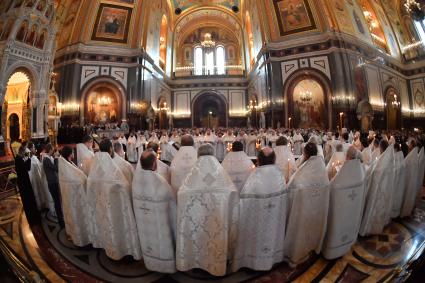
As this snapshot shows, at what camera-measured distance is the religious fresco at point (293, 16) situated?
19906 mm

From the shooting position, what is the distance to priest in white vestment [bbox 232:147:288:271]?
8.87ft

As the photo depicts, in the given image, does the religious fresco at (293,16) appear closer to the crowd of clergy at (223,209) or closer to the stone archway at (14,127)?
the crowd of clergy at (223,209)

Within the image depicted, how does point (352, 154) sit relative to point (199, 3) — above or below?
below

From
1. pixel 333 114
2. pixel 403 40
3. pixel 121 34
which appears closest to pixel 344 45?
pixel 333 114

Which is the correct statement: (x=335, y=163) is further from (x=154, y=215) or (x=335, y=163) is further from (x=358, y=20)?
(x=358, y=20)

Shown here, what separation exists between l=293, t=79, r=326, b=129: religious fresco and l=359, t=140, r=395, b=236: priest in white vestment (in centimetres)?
1682

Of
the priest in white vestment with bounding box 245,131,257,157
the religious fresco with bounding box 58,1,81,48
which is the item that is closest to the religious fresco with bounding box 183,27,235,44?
the religious fresco with bounding box 58,1,81,48

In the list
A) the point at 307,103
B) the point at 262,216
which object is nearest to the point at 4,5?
the point at 262,216

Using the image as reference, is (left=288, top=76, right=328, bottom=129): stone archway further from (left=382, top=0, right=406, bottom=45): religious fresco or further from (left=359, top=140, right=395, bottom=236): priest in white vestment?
(left=359, top=140, right=395, bottom=236): priest in white vestment

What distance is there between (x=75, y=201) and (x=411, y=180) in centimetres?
593

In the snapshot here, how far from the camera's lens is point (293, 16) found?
66.7 ft

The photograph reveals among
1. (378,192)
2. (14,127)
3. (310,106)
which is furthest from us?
(310,106)

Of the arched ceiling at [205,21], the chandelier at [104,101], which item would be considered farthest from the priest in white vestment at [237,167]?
the arched ceiling at [205,21]

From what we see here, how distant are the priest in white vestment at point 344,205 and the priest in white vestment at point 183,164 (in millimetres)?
2184
